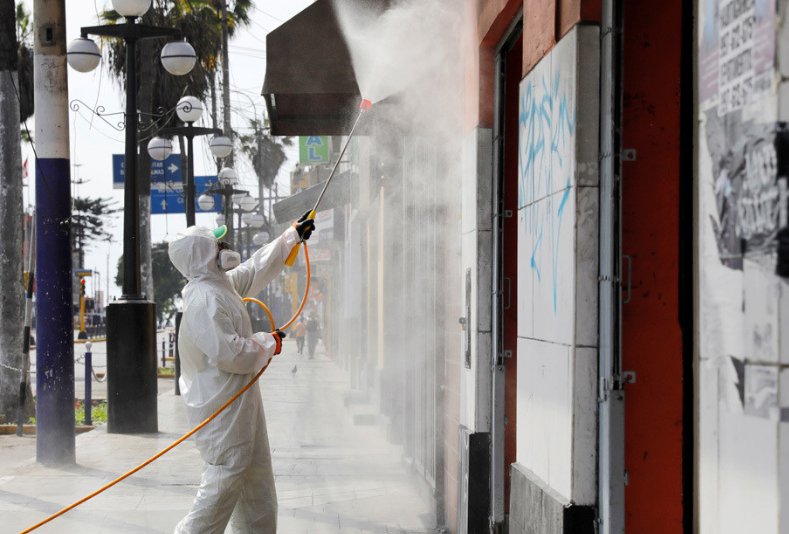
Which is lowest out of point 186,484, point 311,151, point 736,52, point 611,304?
point 186,484

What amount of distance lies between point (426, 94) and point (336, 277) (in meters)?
23.6

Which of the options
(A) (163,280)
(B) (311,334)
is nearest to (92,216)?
(A) (163,280)

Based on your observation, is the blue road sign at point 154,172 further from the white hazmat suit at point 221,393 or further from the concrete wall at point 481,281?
the concrete wall at point 481,281

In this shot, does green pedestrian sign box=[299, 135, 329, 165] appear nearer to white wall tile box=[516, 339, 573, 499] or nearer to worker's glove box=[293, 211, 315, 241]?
worker's glove box=[293, 211, 315, 241]

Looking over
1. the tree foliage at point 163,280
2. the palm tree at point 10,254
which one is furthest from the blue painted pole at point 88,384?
the tree foliage at point 163,280

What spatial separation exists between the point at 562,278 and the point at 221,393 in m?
2.33

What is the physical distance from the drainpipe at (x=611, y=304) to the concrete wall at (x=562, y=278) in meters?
0.05

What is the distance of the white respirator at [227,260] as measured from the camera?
521 cm

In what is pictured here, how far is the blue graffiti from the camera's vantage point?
11.5ft

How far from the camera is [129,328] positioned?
10.4 metres

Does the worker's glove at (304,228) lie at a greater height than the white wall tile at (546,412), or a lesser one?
greater

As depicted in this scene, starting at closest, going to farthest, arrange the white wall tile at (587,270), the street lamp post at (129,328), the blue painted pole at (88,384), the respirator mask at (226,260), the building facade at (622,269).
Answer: the building facade at (622,269) → the white wall tile at (587,270) → the respirator mask at (226,260) → the street lamp post at (129,328) → the blue painted pole at (88,384)

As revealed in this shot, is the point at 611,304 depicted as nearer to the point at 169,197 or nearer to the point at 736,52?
the point at 736,52

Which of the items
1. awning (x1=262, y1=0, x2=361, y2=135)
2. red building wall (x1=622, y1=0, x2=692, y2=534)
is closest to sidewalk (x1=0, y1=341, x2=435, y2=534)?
red building wall (x1=622, y1=0, x2=692, y2=534)
